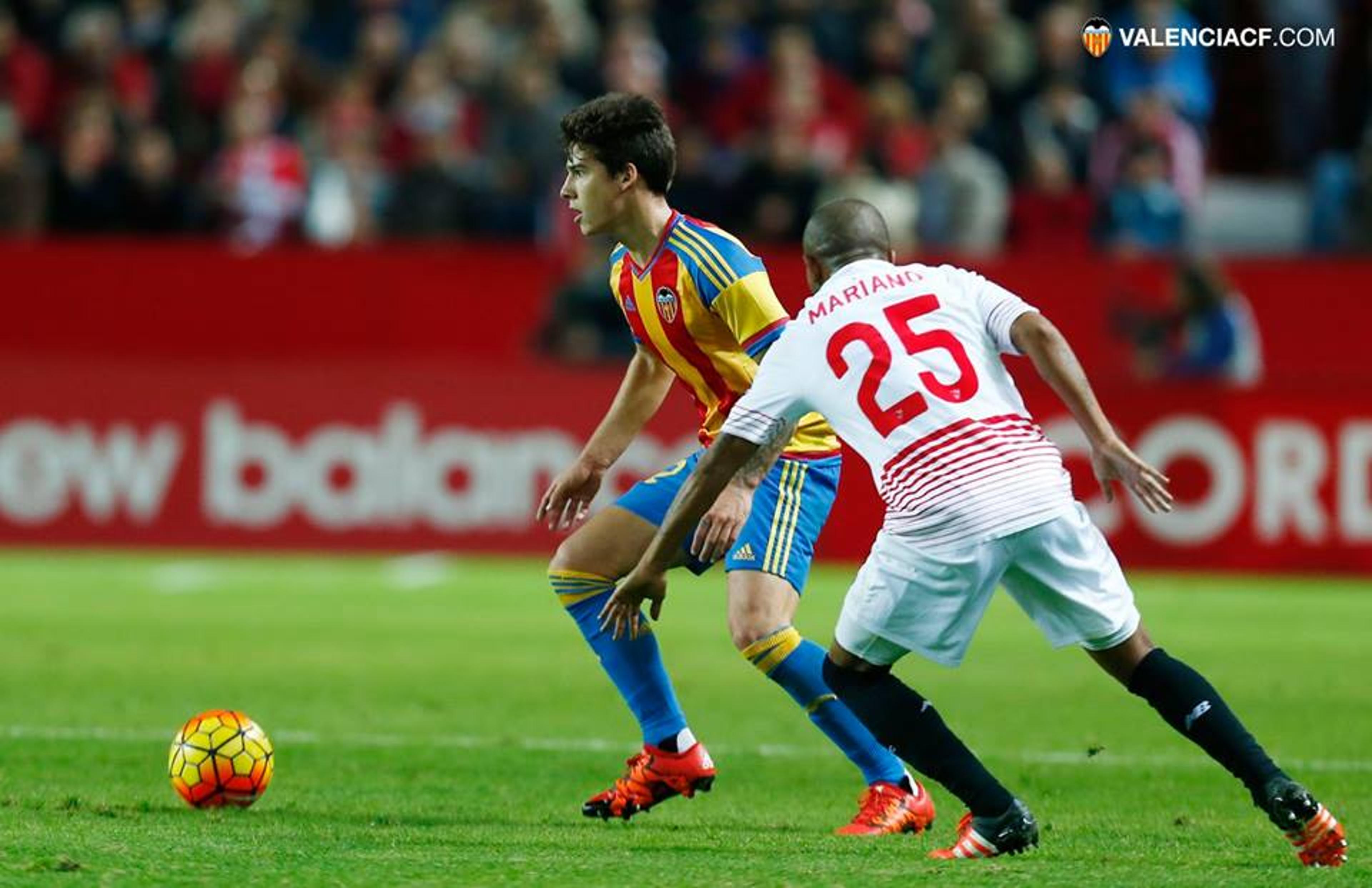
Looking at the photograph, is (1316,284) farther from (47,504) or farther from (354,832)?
(354,832)

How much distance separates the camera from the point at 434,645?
12.9m

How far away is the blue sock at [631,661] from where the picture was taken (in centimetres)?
780

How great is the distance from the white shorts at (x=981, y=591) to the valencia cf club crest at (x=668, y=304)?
135 centimetres

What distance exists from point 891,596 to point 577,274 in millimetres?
12064

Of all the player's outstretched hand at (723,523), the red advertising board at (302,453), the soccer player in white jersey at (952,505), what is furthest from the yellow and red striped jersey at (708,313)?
the red advertising board at (302,453)

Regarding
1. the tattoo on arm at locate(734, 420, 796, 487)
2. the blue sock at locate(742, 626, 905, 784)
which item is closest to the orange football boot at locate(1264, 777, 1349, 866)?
the blue sock at locate(742, 626, 905, 784)

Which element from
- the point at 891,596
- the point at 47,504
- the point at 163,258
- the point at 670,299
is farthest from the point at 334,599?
the point at 891,596

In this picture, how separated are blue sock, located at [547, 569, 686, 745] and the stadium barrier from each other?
27.9 feet

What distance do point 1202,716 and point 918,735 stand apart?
0.76m

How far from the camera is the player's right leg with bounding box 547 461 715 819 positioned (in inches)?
304

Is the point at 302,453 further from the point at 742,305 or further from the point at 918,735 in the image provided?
the point at 918,735

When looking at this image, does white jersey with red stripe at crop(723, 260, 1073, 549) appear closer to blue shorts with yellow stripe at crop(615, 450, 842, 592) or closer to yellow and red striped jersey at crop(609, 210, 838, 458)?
yellow and red striped jersey at crop(609, 210, 838, 458)

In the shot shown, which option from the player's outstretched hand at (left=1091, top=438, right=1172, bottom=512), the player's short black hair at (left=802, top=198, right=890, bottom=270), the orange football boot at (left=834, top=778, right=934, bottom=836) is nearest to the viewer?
the player's outstretched hand at (left=1091, top=438, right=1172, bottom=512)

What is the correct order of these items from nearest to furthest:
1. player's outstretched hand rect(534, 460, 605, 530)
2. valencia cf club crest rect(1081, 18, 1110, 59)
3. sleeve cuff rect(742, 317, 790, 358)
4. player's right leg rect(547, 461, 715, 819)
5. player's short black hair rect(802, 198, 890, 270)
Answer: player's short black hair rect(802, 198, 890, 270)
sleeve cuff rect(742, 317, 790, 358)
player's right leg rect(547, 461, 715, 819)
player's outstretched hand rect(534, 460, 605, 530)
valencia cf club crest rect(1081, 18, 1110, 59)
